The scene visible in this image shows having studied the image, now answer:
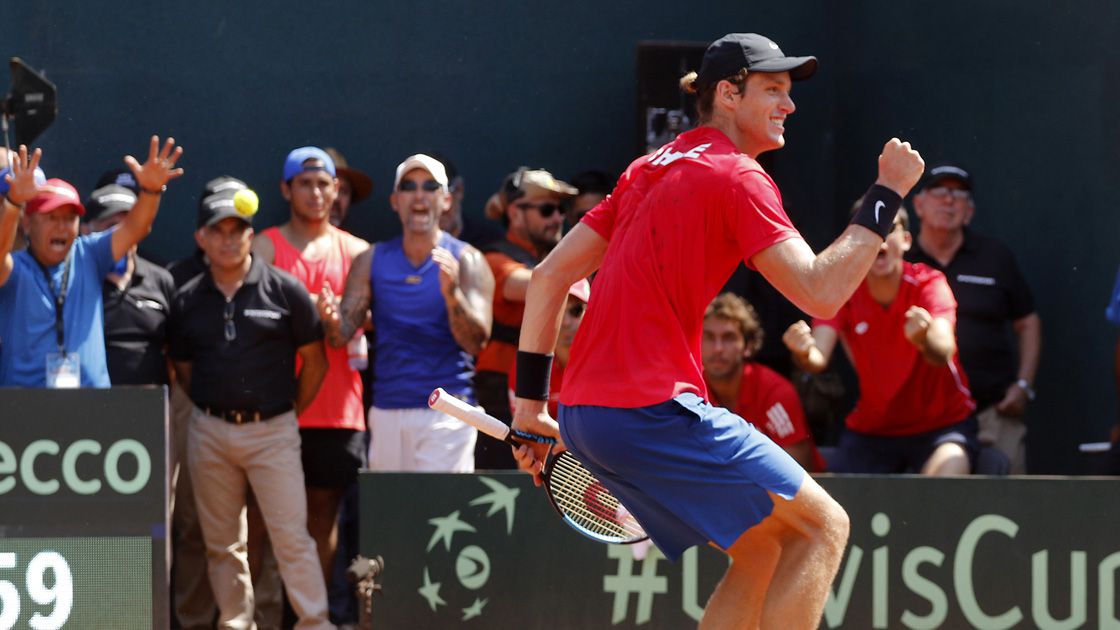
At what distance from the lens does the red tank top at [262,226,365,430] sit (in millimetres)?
7359

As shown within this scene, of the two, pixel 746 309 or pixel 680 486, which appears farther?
pixel 746 309

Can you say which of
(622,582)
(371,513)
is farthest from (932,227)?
(371,513)

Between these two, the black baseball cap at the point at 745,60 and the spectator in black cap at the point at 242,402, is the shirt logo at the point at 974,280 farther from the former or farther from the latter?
the black baseball cap at the point at 745,60

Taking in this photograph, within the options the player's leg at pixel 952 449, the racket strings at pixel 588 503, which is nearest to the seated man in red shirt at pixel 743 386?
the player's leg at pixel 952 449

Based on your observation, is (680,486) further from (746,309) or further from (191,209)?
(191,209)

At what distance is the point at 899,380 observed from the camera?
7.54 m

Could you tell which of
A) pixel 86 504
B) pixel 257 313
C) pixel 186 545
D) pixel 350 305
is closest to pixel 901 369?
pixel 350 305

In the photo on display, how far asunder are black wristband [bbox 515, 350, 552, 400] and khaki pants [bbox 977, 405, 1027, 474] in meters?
3.79

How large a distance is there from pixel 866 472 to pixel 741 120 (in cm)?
347

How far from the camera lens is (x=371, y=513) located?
20.5ft

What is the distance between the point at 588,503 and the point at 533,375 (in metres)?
0.52

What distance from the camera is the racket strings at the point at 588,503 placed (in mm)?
4785

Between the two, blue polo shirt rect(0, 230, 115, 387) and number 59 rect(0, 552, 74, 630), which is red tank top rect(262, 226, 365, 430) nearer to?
blue polo shirt rect(0, 230, 115, 387)

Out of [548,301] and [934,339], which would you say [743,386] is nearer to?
[934,339]
